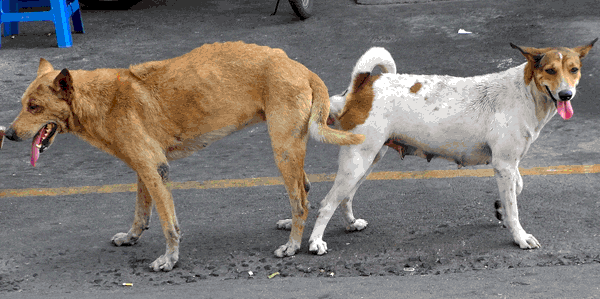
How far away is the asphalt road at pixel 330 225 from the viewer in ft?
12.6

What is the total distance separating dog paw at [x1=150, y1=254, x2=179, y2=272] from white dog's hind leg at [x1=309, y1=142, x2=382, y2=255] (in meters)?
0.85

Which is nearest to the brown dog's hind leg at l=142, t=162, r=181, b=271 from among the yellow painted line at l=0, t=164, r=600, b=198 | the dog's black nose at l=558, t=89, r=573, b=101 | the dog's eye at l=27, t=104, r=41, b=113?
the dog's eye at l=27, t=104, r=41, b=113

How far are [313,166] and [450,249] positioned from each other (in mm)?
1866

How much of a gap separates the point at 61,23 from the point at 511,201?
6.69m

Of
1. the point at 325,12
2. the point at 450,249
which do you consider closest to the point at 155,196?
the point at 450,249

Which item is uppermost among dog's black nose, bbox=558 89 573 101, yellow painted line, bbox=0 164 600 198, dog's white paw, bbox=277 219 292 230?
dog's black nose, bbox=558 89 573 101

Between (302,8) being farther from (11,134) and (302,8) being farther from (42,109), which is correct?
(11,134)

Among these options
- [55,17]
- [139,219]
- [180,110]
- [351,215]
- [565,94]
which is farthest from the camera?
[55,17]

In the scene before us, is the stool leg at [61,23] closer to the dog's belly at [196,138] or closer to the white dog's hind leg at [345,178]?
the dog's belly at [196,138]

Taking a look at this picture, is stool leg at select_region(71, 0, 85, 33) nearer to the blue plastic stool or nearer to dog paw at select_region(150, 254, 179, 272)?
→ the blue plastic stool

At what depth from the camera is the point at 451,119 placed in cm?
417

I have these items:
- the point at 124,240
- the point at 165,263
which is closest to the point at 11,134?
the point at 124,240

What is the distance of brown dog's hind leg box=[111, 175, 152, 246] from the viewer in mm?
4391

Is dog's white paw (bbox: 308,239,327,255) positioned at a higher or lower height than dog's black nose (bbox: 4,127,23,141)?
lower
